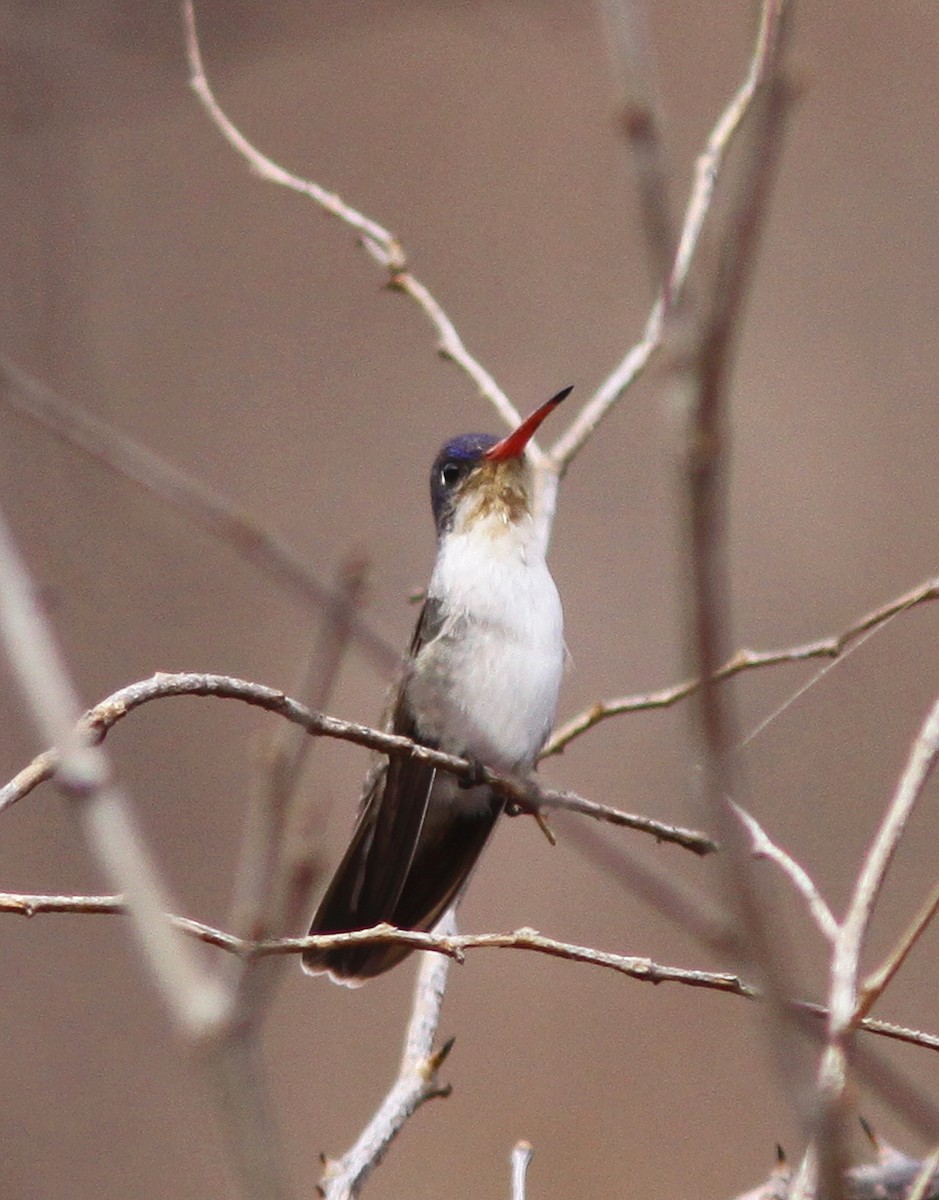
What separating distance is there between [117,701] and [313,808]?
0.33m

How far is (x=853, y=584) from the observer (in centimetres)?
611

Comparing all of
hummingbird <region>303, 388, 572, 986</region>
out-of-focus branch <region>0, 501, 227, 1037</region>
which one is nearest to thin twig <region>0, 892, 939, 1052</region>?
out-of-focus branch <region>0, 501, 227, 1037</region>

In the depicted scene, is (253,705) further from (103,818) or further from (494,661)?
(494,661)

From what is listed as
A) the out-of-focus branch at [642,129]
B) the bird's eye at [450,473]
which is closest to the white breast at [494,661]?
the bird's eye at [450,473]

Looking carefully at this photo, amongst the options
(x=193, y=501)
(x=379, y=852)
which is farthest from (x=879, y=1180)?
(x=379, y=852)

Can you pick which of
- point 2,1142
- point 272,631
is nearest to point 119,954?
point 2,1142

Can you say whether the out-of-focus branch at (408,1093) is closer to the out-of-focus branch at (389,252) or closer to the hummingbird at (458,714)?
the hummingbird at (458,714)

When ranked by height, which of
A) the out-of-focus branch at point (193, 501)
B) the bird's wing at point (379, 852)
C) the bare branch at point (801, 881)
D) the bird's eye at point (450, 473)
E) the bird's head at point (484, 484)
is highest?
the bird's eye at point (450, 473)

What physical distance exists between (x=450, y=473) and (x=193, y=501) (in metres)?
2.50

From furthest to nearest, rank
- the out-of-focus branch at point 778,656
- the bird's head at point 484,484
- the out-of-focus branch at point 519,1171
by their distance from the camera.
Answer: the bird's head at point 484,484
the out-of-focus branch at point 778,656
the out-of-focus branch at point 519,1171

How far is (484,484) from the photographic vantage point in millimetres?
3797

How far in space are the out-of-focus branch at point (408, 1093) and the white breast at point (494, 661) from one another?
70 cm

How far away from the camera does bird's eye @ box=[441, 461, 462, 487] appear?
154 inches

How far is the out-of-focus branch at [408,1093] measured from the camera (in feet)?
7.33
